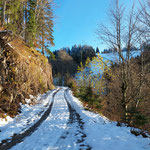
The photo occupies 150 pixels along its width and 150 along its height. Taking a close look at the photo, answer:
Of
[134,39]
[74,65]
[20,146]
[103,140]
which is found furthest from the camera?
[74,65]

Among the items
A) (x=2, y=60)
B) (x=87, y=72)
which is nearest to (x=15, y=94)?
(x=2, y=60)

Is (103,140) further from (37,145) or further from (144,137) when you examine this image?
(37,145)

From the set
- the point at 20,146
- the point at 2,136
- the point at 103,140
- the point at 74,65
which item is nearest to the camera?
the point at 20,146

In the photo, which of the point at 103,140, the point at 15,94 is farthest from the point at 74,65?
the point at 103,140

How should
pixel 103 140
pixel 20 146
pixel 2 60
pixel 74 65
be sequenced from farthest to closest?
pixel 74 65
pixel 2 60
pixel 103 140
pixel 20 146

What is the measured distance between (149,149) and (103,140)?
1.47m

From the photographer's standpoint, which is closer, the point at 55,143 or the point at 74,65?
the point at 55,143

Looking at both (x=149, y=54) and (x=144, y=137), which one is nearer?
(x=144, y=137)

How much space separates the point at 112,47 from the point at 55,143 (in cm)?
688

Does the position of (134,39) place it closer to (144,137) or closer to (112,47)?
(112,47)

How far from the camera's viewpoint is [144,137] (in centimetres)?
395

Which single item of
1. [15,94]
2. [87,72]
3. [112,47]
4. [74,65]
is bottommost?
[15,94]

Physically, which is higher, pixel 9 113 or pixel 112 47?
pixel 112 47

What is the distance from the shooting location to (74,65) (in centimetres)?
7494
